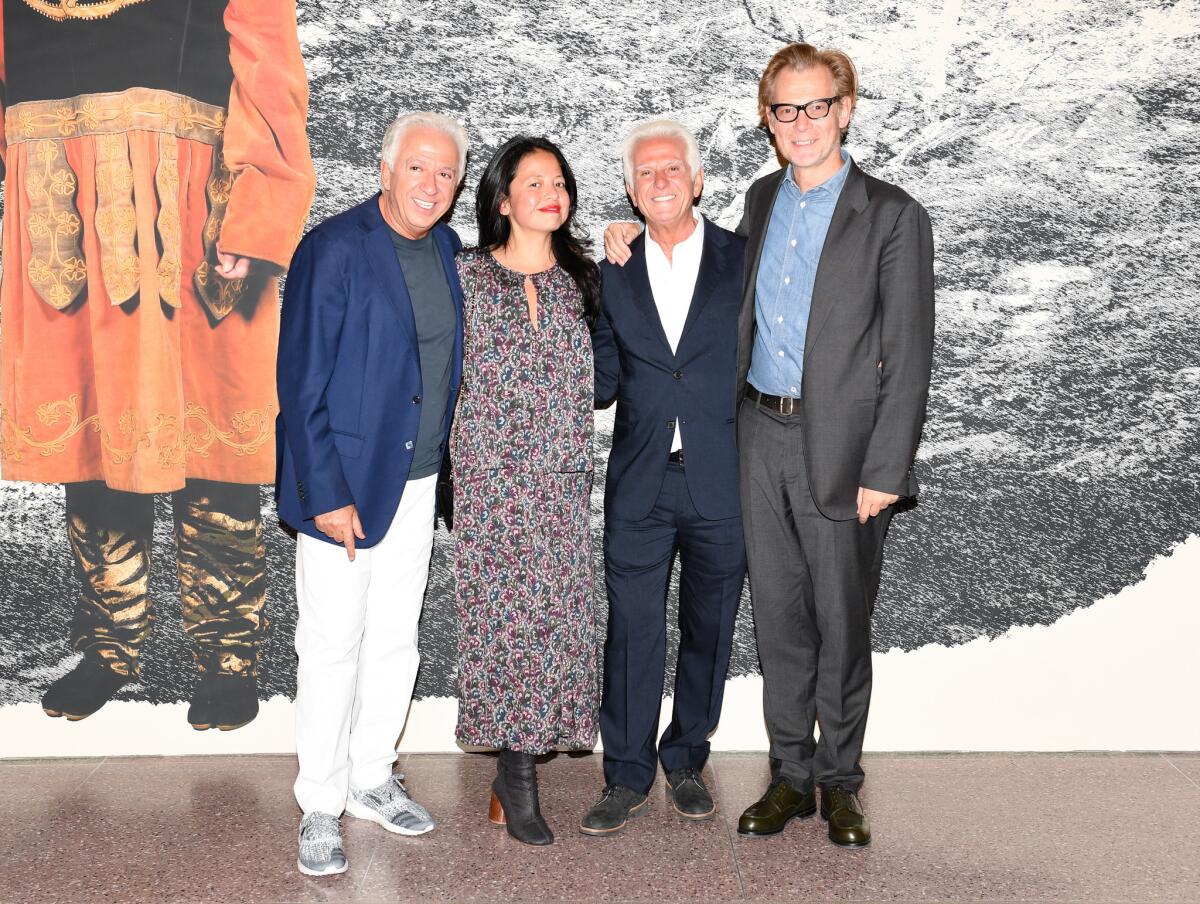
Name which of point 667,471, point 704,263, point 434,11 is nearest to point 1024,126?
point 704,263

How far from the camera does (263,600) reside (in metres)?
3.66

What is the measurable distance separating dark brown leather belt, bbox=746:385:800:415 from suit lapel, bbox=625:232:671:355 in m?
→ 0.27

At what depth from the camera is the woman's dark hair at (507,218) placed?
2943mm

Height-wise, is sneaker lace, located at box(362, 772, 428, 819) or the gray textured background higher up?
the gray textured background

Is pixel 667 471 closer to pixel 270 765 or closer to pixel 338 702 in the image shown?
pixel 338 702

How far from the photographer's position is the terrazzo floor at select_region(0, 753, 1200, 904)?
109 inches

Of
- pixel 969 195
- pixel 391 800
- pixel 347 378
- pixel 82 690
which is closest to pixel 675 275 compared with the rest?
pixel 347 378

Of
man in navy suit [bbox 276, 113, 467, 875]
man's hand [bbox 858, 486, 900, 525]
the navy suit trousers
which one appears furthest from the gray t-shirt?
man's hand [bbox 858, 486, 900, 525]

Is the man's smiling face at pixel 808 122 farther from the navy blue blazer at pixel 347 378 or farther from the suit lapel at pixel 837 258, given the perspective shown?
the navy blue blazer at pixel 347 378

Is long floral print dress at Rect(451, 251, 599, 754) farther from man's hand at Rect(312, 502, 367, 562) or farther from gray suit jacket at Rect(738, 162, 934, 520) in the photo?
gray suit jacket at Rect(738, 162, 934, 520)

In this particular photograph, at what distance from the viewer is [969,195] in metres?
3.52

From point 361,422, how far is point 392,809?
1.13 meters

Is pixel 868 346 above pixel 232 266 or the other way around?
the other way around

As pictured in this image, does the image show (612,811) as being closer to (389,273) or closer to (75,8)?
(389,273)
